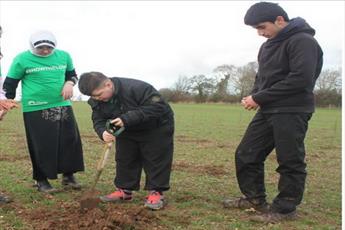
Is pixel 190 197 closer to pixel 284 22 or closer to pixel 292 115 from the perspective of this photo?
pixel 292 115

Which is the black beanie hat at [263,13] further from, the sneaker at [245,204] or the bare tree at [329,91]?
the bare tree at [329,91]

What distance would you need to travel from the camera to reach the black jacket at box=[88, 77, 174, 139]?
5.21 metres

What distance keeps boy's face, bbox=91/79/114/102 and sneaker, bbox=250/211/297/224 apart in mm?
1948

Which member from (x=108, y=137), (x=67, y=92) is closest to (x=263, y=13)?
(x=108, y=137)

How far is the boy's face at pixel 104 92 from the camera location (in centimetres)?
500

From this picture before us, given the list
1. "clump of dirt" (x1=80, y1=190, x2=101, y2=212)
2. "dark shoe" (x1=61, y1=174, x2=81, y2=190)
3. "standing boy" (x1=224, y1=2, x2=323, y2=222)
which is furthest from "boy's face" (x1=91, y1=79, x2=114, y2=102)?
"dark shoe" (x1=61, y1=174, x2=81, y2=190)

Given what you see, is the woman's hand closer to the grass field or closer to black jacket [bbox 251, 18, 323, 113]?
the grass field

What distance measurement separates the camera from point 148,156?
5.49 m

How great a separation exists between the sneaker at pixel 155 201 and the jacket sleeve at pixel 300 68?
171 centimetres

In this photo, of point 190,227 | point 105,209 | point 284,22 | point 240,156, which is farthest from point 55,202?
point 284,22

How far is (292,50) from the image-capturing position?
4699mm

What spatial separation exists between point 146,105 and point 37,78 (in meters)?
1.58

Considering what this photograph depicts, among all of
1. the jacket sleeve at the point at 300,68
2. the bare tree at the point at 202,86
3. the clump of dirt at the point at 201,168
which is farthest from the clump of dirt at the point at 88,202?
the bare tree at the point at 202,86

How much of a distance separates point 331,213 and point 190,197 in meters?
1.63
